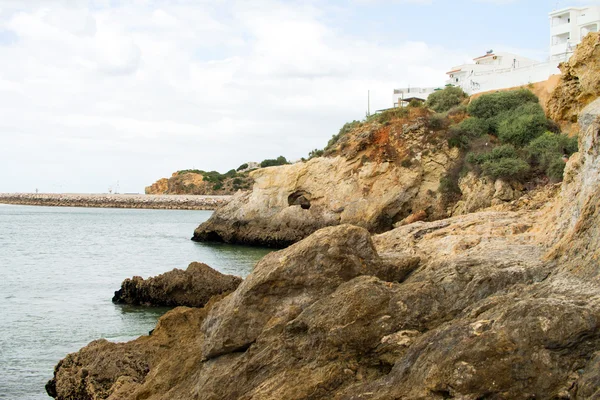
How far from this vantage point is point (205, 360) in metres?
8.59

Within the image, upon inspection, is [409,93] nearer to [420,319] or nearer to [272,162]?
[272,162]

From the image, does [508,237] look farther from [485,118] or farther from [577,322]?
[485,118]

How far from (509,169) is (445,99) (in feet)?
64.2

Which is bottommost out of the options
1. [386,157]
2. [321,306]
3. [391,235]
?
[321,306]

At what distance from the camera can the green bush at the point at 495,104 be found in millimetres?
40938

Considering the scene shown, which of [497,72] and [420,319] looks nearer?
[420,319]

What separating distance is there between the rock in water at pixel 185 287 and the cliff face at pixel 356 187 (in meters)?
19.3

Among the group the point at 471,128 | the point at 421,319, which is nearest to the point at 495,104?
the point at 471,128

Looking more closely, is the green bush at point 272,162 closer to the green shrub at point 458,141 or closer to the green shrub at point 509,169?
the green shrub at point 458,141


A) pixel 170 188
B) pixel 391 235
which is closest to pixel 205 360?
pixel 391 235

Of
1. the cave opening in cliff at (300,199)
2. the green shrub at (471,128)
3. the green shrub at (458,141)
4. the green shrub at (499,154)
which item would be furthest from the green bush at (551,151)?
the cave opening in cliff at (300,199)

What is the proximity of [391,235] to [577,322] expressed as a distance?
16.7ft

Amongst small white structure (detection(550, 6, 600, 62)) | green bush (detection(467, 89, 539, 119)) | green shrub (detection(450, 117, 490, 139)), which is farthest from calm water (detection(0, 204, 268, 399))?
small white structure (detection(550, 6, 600, 62))

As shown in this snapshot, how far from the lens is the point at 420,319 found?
24.3 feet
